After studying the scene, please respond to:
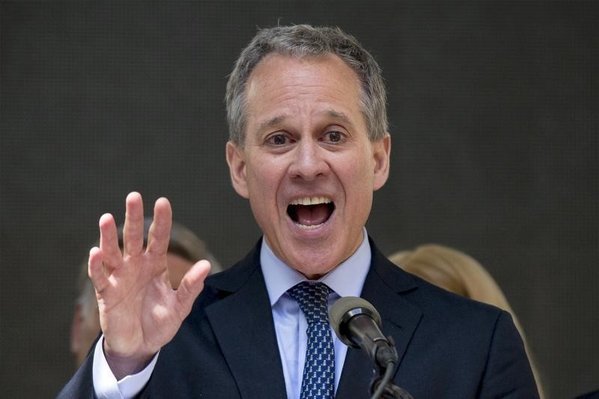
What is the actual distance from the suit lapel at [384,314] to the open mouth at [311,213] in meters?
0.17

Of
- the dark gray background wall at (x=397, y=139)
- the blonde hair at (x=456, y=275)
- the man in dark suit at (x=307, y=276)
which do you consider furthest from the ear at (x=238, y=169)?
the dark gray background wall at (x=397, y=139)

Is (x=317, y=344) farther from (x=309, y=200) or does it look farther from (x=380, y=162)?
(x=380, y=162)

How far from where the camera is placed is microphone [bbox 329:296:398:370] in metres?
2.37

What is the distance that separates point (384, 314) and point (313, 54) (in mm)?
650

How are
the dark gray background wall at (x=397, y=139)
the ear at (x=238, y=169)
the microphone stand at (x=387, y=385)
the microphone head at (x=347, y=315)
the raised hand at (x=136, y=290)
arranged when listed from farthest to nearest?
the dark gray background wall at (x=397, y=139), the ear at (x=238, y=169), the raised hand at (x=136, y=290), the microphone head at (x=347, y=315), the microphone stand at (x=387, y=385)

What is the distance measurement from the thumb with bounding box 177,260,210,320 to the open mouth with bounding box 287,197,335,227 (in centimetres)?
50

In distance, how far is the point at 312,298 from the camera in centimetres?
307

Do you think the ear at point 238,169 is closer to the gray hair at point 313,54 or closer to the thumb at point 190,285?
the gray hair at point 313,54

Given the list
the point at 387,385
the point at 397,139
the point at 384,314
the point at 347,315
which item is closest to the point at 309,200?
the point at 384,314

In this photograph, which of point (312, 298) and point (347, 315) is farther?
point (312, 298)

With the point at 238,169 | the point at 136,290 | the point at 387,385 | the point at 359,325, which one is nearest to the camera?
the point at 387,385

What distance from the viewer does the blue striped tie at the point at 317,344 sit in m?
2.90

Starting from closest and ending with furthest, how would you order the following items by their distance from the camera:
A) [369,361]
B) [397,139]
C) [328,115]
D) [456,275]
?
1. [369,361]
2. [328,115]
3. [456,275]
4. [397,139]

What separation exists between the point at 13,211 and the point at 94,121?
0.50 m
